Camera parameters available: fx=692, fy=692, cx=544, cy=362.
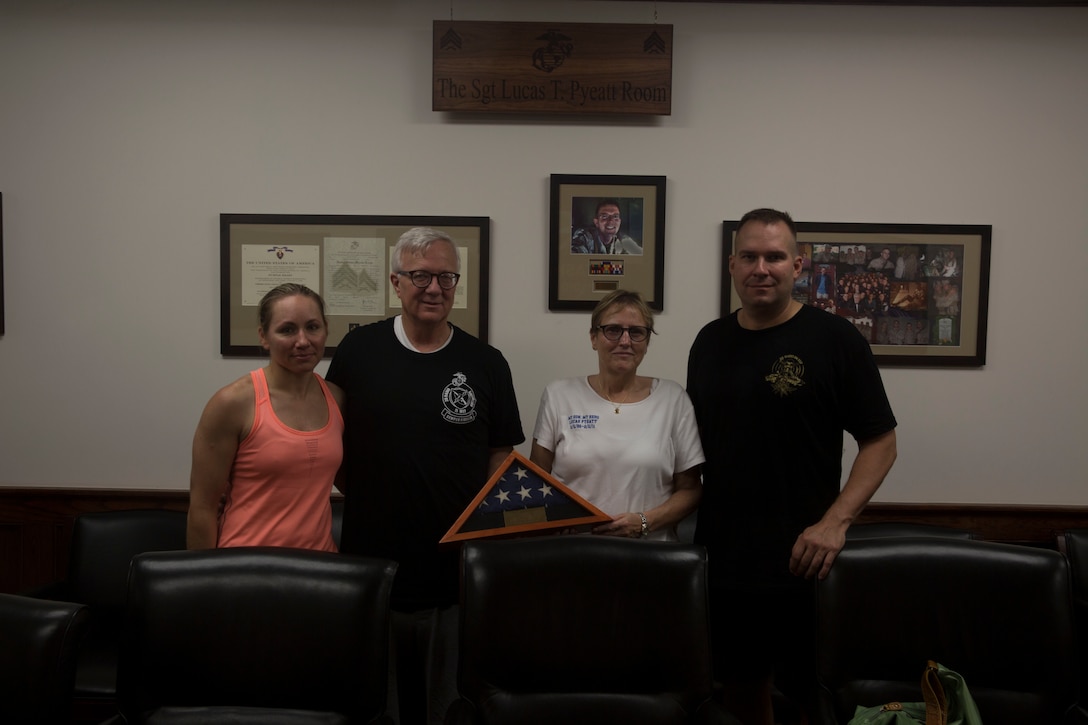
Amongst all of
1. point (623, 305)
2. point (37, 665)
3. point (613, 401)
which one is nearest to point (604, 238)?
point (623, 305)

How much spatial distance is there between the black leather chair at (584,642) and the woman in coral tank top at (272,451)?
46 centimetres

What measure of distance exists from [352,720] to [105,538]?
1562 mm

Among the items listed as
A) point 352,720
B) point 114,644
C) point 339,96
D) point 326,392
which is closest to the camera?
point 352,720

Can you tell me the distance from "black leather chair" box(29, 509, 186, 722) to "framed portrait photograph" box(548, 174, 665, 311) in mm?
1669

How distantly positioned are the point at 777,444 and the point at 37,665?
5.71 ft

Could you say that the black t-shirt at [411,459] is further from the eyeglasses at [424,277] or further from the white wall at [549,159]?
the white wall at [549,159]

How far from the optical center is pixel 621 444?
75.7 inches

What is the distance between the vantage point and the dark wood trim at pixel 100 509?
2775 millimetres

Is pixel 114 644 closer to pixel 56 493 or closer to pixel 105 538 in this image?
pixel 105 538

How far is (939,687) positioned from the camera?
1.50 meters

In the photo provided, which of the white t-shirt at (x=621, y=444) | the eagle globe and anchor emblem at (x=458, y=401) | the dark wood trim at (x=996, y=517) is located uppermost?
the eagle globe and anchor emblem at (x=458, y=401)

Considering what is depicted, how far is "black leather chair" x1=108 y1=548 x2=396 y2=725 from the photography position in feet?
4.85

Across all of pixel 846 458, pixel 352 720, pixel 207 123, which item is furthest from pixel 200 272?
pixel 846 458

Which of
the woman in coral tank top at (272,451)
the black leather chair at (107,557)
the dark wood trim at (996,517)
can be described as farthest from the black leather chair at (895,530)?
the black leather chair at (107,557)
